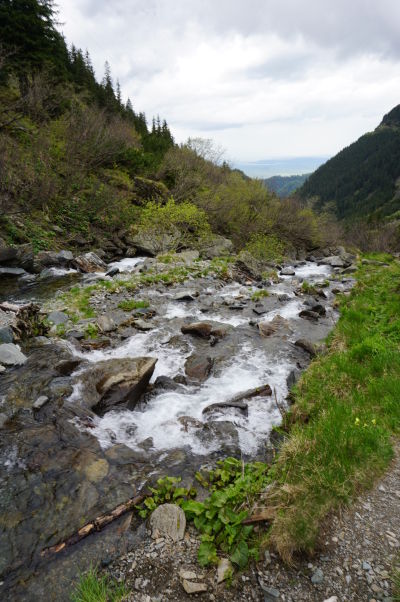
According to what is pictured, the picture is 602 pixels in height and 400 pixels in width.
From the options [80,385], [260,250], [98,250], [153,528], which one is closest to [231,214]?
[260,250]

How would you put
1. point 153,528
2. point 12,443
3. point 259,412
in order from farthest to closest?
point 259,412, point 12,443, point 153,528

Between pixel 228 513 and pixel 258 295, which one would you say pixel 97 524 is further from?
Result: pixel 258 295

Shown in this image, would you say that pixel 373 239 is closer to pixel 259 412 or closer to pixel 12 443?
pixel 259 412

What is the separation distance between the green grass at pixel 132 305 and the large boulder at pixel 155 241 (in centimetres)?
1207

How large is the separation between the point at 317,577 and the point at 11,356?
26.7 ft

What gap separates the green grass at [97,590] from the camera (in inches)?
117

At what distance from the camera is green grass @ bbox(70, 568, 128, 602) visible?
298cm

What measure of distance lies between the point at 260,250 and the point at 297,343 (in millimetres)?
18070

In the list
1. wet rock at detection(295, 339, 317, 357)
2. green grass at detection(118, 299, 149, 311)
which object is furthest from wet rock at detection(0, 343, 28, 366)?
wet rock at detection(295, 339, 317, 357)

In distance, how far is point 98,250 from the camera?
23.4m

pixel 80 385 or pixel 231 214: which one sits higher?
pixel 231 214

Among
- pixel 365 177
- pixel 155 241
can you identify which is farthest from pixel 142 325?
pixel 365 177

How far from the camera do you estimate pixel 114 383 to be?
22.9 feet

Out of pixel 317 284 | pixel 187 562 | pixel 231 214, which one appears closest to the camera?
pixel 187 562
